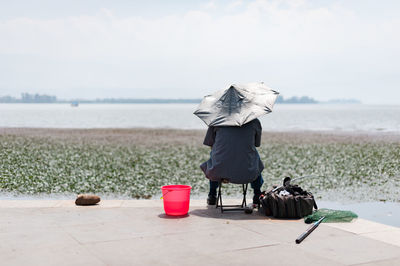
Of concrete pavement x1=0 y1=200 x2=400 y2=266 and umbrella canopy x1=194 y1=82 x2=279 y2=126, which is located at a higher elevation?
umbrella canopy x1=194 y1=82 x2=279 y2=126

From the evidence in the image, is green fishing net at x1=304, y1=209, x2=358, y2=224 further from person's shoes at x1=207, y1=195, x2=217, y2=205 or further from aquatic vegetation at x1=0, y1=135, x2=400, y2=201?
aquatic vegetation at x1=0, y1=135, x2=400, y2=201

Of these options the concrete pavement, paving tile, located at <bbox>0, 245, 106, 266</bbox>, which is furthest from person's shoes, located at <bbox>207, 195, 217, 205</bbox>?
paving tile, located at <bbox>0, 245, 106, 266</bbox>

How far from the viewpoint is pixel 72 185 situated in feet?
41.8

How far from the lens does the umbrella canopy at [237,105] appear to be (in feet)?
23.2

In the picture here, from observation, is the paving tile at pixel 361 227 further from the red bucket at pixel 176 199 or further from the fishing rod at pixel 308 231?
the red bucket at pixel 176 199

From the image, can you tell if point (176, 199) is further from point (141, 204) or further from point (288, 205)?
point (288, 205)

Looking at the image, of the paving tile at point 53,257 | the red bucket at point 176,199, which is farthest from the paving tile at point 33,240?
the red bucket at point 176,199

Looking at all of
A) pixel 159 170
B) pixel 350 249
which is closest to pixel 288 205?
pixel 350 249

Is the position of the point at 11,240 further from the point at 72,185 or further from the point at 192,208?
the point at 72,185

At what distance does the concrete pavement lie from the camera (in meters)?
4.91

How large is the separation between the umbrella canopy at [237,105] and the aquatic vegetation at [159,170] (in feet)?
15.3

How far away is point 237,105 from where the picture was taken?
7289mm

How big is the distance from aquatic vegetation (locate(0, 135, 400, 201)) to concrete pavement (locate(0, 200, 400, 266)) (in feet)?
15.5

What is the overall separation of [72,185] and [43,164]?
172 inches
